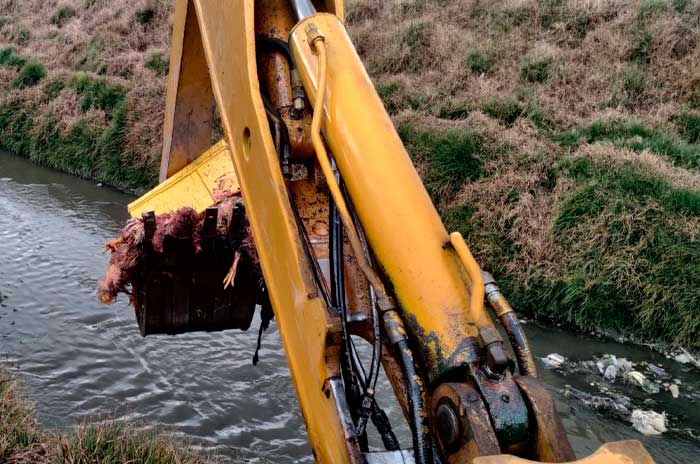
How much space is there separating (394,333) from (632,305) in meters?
5.33

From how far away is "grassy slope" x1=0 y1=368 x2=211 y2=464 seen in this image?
122 inches

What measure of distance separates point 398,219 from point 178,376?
3610 millimetres

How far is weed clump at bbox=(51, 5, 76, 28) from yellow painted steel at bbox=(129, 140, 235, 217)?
16.9m

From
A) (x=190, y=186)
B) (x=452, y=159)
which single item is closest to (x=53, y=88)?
(x=452, y=159)

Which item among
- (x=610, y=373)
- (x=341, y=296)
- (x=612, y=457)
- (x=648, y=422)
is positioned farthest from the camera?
(x=610, y=373)

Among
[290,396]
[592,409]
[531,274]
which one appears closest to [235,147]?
[290,396]

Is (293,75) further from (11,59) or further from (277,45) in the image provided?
(11,59)

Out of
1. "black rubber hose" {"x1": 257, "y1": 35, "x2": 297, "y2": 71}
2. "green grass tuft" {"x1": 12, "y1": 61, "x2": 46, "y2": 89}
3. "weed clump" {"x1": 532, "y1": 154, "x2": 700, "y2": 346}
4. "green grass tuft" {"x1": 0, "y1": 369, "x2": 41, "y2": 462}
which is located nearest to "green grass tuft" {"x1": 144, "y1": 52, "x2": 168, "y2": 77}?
"green grass tuft" {"x1": 12, "y1": 61, "x2": 46, "y2": 89}

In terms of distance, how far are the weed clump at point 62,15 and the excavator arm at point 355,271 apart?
59.6ft

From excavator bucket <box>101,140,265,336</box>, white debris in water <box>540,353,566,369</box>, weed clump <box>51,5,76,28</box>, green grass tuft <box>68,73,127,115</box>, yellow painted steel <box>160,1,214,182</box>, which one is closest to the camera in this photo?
excavator bucket <box>101,140,265,336</box>

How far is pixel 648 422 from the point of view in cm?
492

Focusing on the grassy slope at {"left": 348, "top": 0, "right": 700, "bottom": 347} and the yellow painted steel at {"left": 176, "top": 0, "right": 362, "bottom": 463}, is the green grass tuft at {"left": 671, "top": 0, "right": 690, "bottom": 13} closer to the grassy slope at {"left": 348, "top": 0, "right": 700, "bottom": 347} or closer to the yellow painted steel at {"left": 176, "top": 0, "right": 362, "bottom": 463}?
the grassy slope at {"left": 348, "top": 0, "right": 700, "bottom": 347}

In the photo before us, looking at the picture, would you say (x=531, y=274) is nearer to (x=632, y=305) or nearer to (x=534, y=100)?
(x=632, y=305)

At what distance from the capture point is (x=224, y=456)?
4070 millimetres
